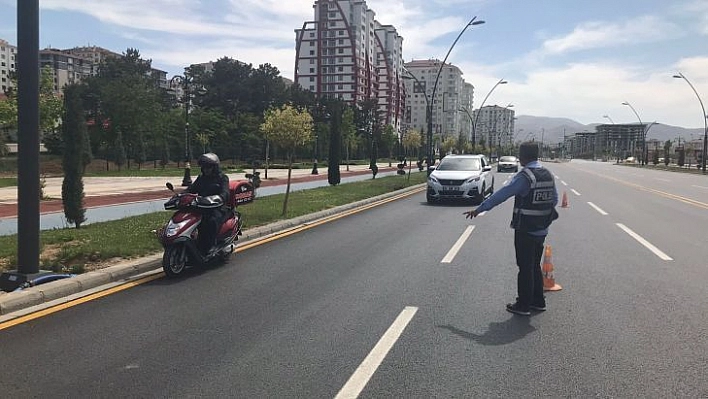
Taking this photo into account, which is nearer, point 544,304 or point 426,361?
point 426,361

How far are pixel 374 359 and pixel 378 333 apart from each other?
0.66 metres

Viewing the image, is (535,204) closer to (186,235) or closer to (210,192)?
(186,235)

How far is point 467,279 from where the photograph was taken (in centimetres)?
740

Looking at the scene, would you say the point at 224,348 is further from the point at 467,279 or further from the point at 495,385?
the point at 467,279

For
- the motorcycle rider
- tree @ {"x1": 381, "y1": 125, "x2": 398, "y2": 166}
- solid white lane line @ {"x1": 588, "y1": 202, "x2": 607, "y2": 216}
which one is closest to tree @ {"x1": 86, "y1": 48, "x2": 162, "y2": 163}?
solid white lane line @ {"x1": 588, "y1": 202, "x2": 607, "y2": 216}

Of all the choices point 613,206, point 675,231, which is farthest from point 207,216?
point 613,206

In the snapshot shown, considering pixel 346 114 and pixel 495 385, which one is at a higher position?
pixel 346 114

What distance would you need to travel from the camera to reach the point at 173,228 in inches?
284

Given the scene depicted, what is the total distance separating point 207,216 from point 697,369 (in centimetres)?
590

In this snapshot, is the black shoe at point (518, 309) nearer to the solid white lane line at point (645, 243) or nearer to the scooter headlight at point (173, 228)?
the scooter headlight at point (173, 228)

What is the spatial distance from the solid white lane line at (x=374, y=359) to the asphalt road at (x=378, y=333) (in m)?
0.02

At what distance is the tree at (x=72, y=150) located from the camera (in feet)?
35.1

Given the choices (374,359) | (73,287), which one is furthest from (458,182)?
(374,359)

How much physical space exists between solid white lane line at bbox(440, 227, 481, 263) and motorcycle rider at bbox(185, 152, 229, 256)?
342cm
